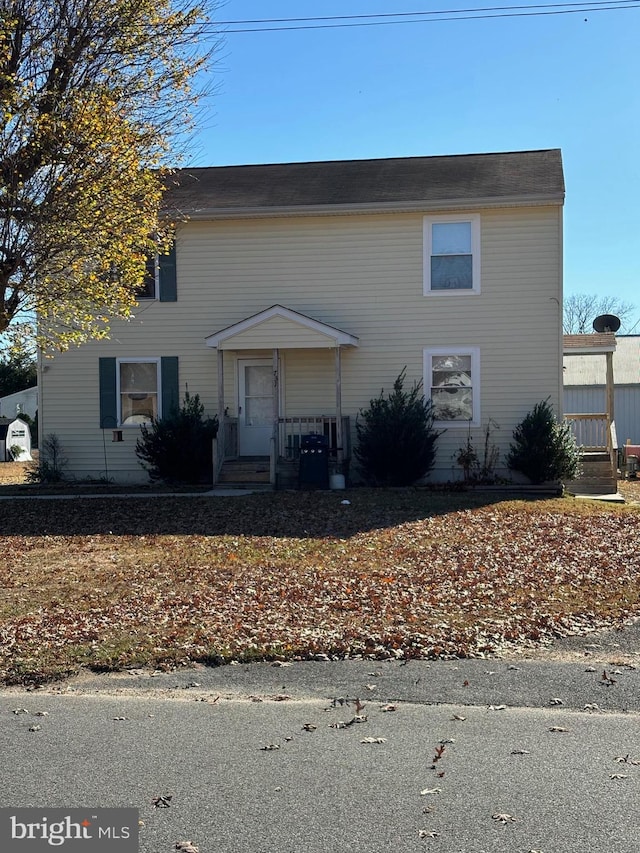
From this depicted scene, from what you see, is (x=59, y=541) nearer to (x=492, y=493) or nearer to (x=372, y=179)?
(x=492, y=493)

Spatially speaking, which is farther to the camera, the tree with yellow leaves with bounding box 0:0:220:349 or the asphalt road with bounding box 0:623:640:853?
the tree with yellow leaves with bounding box 0:0:220:349

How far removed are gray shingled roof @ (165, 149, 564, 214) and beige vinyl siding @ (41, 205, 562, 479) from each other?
384 mm

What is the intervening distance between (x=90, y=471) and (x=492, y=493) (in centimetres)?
884

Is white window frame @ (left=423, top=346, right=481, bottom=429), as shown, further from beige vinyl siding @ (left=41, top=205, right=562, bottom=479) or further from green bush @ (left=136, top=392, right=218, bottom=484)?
green bush @ (left=136, top=392, right=218, bottom=484)

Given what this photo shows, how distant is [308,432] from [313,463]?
1417 mm

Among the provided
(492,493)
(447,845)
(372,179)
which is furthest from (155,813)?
(372,179)

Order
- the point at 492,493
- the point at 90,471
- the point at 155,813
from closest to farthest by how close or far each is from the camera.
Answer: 1. the point at 155,813
2. the point at 492,493
3. the point at 90,471

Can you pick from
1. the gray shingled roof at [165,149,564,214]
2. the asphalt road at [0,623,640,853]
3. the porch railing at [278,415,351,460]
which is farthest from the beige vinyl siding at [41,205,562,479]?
the asphalt road at [0,623,640,853]

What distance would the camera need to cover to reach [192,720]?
5.72 metres

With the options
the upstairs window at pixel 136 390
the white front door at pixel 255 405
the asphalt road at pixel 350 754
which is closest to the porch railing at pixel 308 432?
the white front door at pixel 255 405

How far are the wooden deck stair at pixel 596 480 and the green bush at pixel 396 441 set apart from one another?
3.09 meters

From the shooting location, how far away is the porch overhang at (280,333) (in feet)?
59.6

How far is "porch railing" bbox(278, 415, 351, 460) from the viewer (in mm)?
18422

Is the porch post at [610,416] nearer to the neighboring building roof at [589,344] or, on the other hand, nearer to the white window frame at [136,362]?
the neighboring building roof at [589,344]
